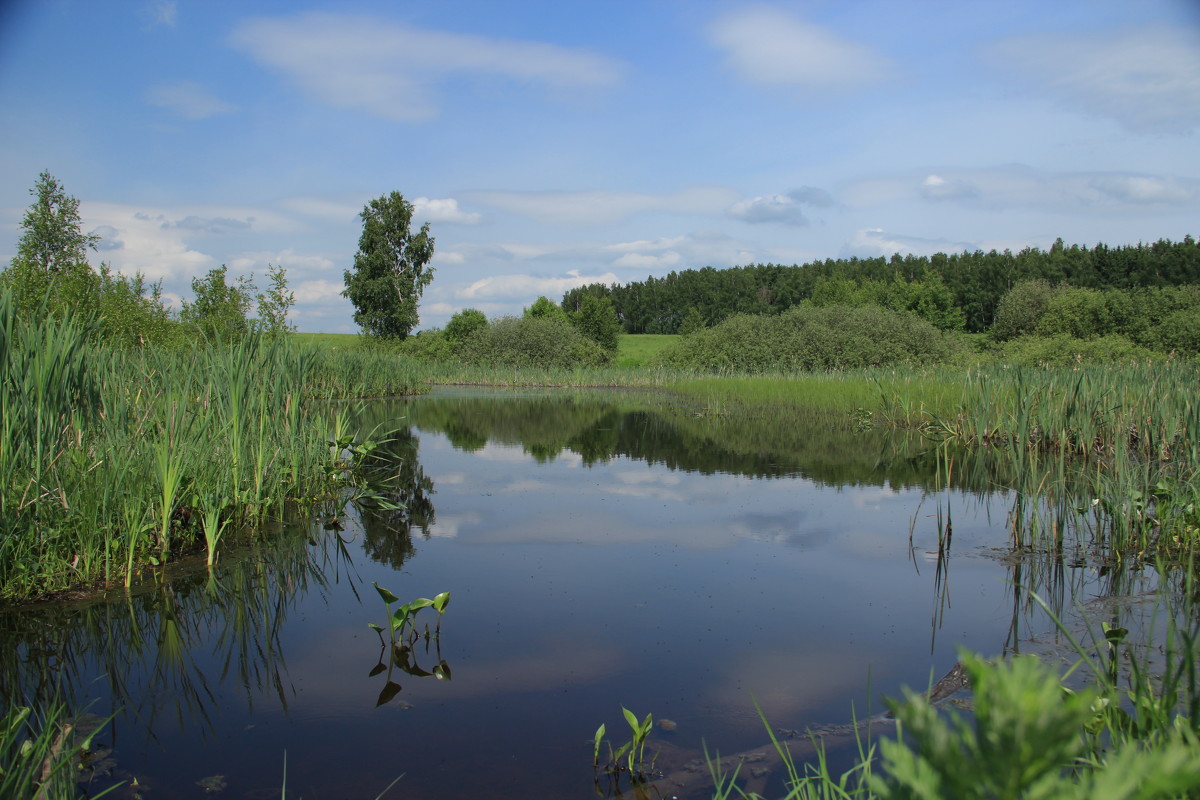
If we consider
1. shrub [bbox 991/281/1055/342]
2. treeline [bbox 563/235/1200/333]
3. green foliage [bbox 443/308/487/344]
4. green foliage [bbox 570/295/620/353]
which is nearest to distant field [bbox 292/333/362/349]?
green foliage [bbox 443/308/487/344]

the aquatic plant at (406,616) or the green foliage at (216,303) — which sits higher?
the green foliage at (216,303)

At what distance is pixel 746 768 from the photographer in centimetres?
331

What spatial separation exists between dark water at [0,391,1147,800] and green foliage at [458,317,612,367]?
92.9 ft

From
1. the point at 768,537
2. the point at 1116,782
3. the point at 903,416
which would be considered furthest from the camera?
the point at 903,416

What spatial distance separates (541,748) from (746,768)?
886 mm

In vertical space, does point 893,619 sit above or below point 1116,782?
below

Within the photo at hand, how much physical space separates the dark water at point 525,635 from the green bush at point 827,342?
2191 cm

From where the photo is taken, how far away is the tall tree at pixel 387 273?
40.5 m

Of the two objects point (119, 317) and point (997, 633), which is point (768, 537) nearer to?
point (997, 633)

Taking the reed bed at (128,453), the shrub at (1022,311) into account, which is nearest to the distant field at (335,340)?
the reed bed at (128,453)

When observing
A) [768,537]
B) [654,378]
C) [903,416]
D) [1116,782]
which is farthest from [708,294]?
[1116,782]

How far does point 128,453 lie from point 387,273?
3671 centimetres

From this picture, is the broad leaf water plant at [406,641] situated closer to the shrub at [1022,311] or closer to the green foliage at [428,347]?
the green foliage at [428,347]

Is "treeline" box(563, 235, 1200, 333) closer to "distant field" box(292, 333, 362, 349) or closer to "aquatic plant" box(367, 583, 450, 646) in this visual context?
"distant field" box(292, 333, 362, 349)
